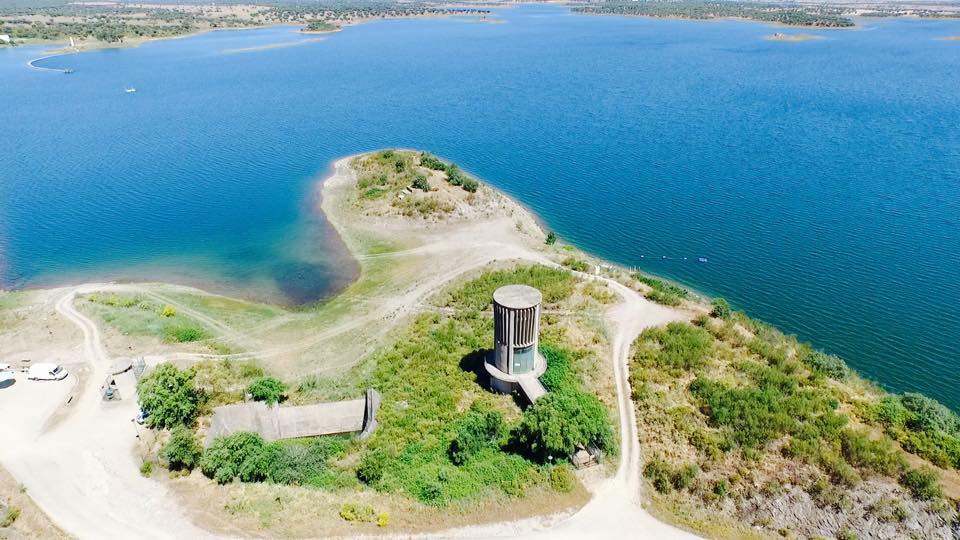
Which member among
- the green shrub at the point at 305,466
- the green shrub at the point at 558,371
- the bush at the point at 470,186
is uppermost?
the bush at the point at 470,186

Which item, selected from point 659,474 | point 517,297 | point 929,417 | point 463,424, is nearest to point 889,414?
point 929,417

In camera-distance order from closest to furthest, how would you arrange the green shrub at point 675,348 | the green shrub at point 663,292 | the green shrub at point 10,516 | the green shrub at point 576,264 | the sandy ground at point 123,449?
the green shrub at point 10,516 < the sandy ground at point 123,449 < the green shrub at point 675,348 < the green shrub at point 663,292 < the green shrub at point 576,264

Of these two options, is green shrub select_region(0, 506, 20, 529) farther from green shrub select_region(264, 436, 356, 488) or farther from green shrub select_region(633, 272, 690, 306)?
green shrub select_region(633, 272, 690, 306)

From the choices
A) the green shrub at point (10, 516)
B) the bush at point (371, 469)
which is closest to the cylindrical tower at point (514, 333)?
the bush at point (371, 469)

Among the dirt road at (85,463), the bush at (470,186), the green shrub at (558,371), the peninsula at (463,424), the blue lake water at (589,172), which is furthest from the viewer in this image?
the bush at (470,186)

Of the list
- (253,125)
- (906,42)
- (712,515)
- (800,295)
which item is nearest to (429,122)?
(253,125)

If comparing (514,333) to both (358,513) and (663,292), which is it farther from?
(663,292)

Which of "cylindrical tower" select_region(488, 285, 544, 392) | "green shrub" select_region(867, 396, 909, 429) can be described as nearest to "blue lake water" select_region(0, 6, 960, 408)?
"green shrub" select_region(867, 396, 909, 429)

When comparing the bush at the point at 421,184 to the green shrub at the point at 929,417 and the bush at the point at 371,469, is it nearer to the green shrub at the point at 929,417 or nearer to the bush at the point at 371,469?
the bush at the point at 371,469
